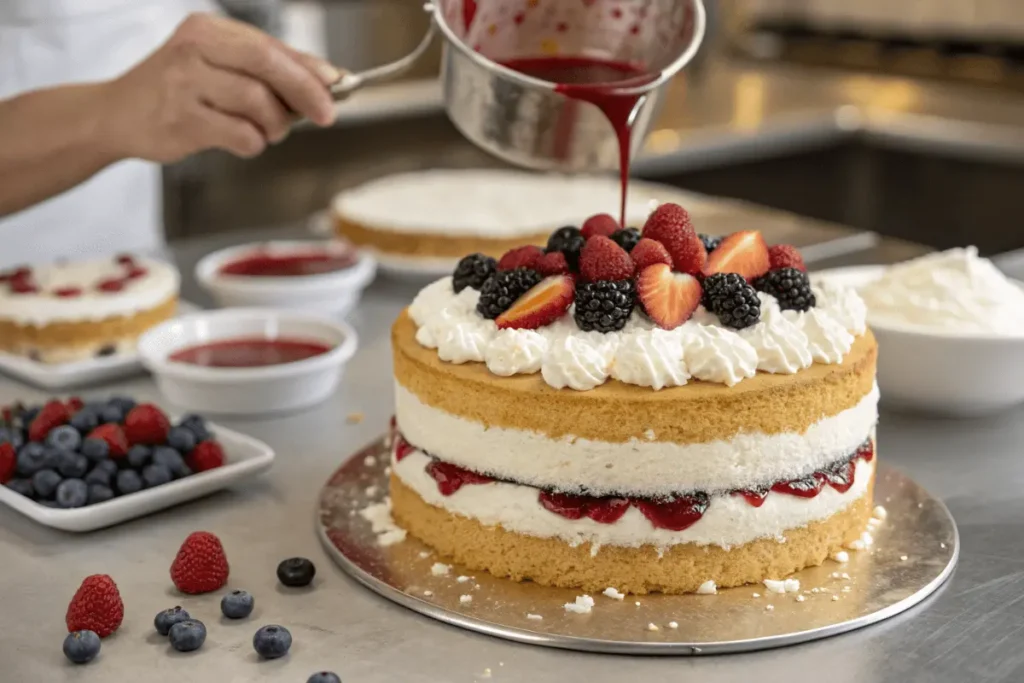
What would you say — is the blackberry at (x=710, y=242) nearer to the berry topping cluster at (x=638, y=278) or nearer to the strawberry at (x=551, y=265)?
the berry topping cluster at (x=638, y=278)

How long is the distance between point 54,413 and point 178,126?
602mm

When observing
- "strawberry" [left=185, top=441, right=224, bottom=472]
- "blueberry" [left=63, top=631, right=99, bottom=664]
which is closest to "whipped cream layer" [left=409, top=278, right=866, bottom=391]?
"strawberry" [left=185, top=441, right=224, bottom=472]

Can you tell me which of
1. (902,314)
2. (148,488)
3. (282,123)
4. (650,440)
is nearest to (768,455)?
(650,440)

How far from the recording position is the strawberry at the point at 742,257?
1962 millimetres

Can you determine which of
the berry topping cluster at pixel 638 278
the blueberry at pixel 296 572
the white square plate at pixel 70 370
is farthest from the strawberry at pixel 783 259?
the white square plate at pixel 70 370

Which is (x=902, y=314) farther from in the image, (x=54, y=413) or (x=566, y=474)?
(x=54, y=413)

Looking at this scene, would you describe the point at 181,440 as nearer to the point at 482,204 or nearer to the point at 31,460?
the point at 31,460

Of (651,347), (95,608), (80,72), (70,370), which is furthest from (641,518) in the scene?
(80,72)

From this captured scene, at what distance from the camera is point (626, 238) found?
1.99 m

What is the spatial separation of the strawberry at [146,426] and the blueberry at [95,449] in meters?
0.07

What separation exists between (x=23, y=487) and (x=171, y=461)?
0.23m

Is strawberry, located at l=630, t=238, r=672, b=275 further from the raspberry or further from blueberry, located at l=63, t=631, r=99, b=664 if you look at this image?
blueberry, located at l=63, t=631, r=99, b=664

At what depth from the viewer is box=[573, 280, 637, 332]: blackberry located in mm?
1823

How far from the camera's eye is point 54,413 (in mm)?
2166
